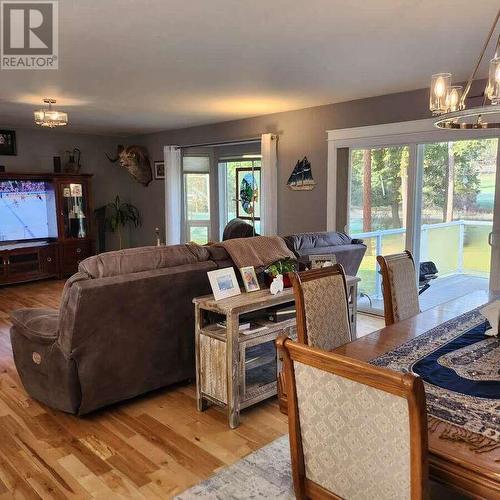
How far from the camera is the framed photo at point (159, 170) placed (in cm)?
749

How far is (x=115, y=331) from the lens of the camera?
8.91 feet

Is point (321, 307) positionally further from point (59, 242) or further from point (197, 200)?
point (59, 242)

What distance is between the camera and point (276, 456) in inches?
93.0

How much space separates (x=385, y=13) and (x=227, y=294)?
1.80m

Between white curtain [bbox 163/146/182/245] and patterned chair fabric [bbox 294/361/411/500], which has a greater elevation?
white curtain [bbox 163/146/182/245]

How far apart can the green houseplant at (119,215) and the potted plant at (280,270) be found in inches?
214

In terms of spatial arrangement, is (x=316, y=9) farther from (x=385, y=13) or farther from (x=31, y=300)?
(x=31, y=300)

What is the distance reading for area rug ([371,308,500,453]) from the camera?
4.05ft

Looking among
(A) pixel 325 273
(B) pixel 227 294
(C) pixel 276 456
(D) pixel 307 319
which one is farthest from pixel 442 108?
(C) pixel 276 456

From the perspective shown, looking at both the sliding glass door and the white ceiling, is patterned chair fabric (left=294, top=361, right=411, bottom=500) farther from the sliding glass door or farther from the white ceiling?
the sliding glass door

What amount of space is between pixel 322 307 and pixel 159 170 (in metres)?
5.95

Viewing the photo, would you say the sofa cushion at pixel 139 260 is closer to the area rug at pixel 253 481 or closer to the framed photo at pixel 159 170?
the area rug at pixel 253 481

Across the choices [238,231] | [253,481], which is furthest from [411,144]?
[253,481]

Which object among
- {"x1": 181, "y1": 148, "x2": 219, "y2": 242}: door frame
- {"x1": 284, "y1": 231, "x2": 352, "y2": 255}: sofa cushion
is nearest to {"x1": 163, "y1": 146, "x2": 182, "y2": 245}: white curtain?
{"x1": 181, "y1": 148, "x2": 219, "y2": 242}: door frame
